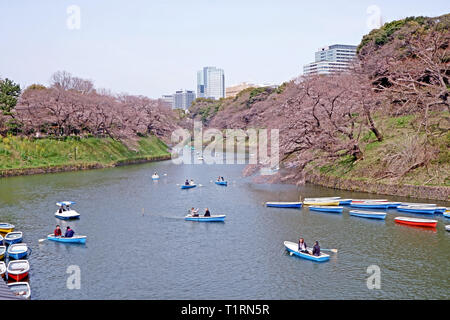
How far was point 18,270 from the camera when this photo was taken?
19094mm

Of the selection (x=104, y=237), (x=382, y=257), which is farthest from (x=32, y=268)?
(x=382, y=257)

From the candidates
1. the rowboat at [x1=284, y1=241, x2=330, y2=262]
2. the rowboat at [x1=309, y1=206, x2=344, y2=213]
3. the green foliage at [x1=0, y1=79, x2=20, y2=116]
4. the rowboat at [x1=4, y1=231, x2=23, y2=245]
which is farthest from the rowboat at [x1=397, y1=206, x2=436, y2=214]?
the green foliage at [x1=0, y1=79, x2=20, y2=116]

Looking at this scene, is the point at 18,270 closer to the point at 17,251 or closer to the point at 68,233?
the point at 17,251

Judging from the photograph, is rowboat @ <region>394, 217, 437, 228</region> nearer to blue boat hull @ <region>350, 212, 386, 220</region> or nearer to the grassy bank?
blue boat hull @ <region>350, 212, 386, 220</region>

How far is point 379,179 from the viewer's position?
123 ft

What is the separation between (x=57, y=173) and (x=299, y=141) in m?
33.4

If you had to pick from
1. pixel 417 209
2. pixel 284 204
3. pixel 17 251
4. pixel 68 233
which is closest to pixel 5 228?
pixel 68 233

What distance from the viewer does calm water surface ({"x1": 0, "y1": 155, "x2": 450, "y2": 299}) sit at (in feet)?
59.6

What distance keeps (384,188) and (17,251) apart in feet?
96.7

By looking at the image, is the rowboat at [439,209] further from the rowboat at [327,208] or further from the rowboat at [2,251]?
the rowboat at [2,251]

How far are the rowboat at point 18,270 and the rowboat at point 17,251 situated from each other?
2117 millimetres

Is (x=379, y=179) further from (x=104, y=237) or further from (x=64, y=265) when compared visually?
(x=64, y=265)

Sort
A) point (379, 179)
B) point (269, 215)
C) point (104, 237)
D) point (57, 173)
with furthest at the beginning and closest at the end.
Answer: point (57, 173), point (379, 179), point (269, 215), point (104, 237)

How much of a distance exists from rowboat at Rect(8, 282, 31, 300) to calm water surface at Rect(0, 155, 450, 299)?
637 mm
